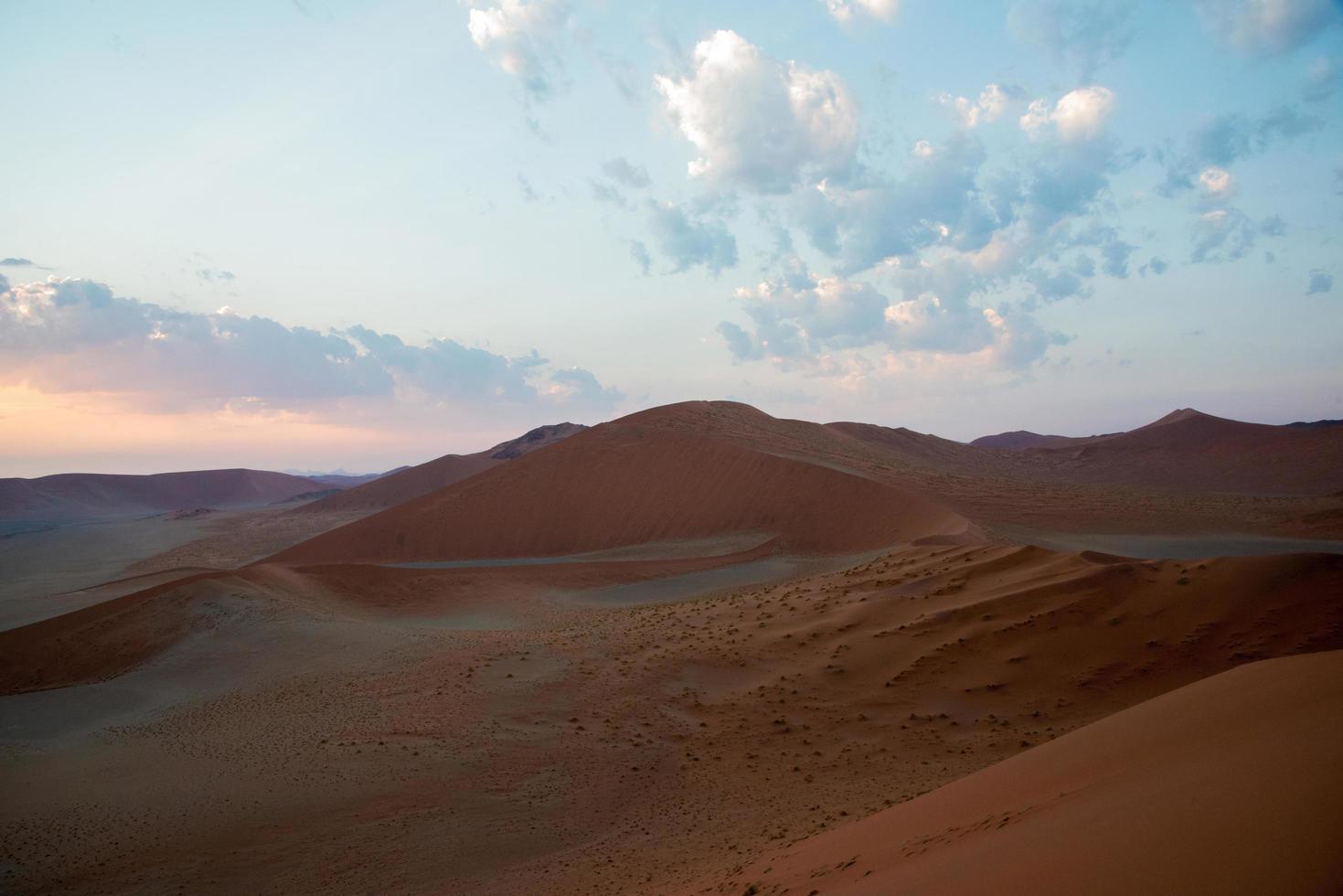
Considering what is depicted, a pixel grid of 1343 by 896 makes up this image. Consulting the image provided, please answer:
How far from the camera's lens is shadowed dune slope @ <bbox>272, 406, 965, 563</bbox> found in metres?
26.1

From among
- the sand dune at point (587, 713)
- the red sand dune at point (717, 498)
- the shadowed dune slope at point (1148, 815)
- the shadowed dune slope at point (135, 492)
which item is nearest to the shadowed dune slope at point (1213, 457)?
the red sand dune at point (717, 498)

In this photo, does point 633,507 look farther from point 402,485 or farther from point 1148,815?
point 402,485

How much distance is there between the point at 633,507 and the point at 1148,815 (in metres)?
27.2

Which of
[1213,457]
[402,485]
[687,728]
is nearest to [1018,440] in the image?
[1213,457]

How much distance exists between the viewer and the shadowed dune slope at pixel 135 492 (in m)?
88.6

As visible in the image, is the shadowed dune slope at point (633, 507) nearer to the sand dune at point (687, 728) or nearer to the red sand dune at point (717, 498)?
the red sand dune at point (717, 498)

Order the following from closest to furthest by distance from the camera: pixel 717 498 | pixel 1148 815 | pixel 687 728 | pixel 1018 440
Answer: pixel 1148 815 → pixel 687 728 → pixel 717 498 → pixel 1018 440

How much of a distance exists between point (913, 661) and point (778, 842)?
18.9ft

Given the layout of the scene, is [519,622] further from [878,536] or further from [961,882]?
[961,882]

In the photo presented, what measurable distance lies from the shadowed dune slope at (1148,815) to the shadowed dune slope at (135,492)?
98.1 meters

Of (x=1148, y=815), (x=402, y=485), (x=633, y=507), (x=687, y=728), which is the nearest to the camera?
(x=1148, y=815)

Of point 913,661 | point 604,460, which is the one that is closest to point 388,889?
point 913,661

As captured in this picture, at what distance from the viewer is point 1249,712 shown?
5.07 meters

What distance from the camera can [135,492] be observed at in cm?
10256
